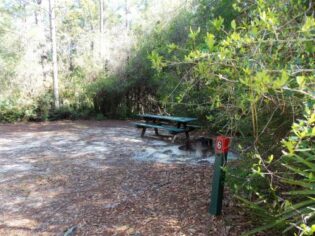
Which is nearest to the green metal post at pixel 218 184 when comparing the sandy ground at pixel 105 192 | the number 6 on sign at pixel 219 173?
the number 6 on sign at pixel 219 173

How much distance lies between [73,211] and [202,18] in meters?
4.21

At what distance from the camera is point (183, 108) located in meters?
9.11

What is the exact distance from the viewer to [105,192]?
4062 millimetres

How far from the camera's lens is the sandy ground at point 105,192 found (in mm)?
3127

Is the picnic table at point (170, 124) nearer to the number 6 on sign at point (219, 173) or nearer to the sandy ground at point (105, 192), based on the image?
the sandy ground at point (105, 192)

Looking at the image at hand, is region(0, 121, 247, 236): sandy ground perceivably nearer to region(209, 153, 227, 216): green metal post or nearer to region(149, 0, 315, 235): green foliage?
region(209, 153, 227, 216): green metal post

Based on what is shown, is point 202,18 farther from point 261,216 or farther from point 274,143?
point 261,216

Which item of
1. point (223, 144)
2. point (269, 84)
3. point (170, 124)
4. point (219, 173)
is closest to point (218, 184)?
point (219, 173)

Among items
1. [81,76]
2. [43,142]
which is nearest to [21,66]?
[81,76]

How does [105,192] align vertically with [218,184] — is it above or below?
below

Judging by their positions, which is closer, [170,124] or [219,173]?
[219,173]

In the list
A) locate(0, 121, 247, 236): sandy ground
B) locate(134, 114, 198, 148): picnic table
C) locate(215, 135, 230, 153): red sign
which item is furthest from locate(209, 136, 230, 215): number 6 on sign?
locate(134, 114, 198, 148): picnic table

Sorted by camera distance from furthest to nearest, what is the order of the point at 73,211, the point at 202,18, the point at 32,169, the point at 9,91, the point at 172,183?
the point at 9,91 → the point at 202,18 → the point at 32,169 → the point at 172,183 → the point at 73,211

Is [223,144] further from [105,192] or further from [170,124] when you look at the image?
[170,124]
